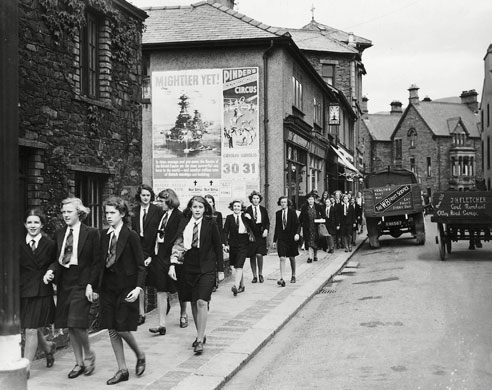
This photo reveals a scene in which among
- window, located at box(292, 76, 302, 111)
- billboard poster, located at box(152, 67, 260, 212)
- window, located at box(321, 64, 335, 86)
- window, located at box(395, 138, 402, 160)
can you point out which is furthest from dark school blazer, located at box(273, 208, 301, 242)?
window, located at box(395, 138, 402, 160)

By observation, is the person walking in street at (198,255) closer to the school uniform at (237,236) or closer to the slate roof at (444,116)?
the school uniform at (237,236)

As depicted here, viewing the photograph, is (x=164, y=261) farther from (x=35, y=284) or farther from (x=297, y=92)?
(x=297, y=92)

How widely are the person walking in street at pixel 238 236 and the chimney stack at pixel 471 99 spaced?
84502mm

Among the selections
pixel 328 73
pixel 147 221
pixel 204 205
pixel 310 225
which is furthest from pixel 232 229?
pixel 328 73

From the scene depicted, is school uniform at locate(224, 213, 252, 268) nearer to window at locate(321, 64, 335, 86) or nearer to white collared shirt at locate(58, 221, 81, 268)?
white collared shirt at locate(58, 221, 81, 268)

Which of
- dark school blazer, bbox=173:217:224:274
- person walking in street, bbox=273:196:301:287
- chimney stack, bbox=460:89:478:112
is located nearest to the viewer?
dark school blazer, bbox=173:217:224:274

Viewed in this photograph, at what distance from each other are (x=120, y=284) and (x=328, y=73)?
40354 mm

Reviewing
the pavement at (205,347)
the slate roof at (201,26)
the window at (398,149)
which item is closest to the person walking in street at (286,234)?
the pavement at (205,347)

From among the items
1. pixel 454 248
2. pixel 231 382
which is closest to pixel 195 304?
pixel 231 382

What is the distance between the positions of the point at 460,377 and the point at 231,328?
3.48 m

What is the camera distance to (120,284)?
21.3 ft

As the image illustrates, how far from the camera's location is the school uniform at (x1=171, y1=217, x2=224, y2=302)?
25.6 feet

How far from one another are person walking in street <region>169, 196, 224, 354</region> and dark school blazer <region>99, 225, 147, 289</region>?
1.28 metres

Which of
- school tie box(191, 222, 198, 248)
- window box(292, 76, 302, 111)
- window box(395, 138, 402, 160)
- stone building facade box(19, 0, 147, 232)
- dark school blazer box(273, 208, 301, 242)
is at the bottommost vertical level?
dark school blazer box(273, 208, 301, 242)
